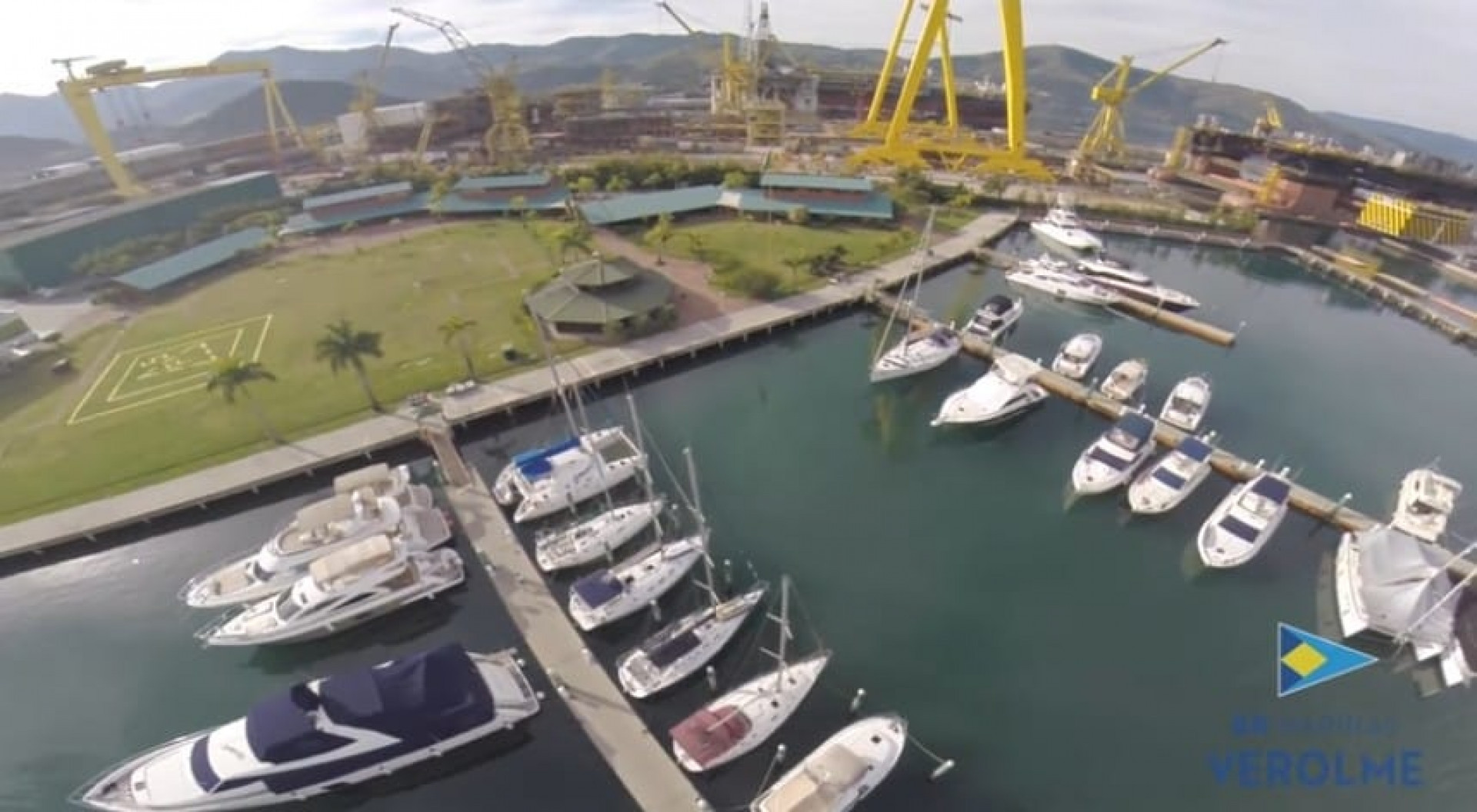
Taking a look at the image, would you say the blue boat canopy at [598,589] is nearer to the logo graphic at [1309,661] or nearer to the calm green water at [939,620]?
the calm green water at [939,620]

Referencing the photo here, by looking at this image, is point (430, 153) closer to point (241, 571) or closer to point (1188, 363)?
point (241, 571)

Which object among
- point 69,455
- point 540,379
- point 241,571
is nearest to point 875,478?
point 540,379

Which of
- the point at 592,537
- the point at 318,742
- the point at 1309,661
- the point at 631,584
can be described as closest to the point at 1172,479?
the point at 1309,661

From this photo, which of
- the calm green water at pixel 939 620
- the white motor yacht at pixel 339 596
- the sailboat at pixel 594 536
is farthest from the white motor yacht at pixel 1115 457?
the white motor yacht at pixel 339 596

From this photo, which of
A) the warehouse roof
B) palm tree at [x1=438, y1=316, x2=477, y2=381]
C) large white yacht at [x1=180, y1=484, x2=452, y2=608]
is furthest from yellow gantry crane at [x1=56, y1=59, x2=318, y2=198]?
large white yacht at [x1=180, y1=484, x2=452, y2=608]

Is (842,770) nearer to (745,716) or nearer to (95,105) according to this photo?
(745,716)

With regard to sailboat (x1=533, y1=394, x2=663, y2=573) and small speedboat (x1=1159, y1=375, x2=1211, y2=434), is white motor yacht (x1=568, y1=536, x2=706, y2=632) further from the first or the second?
small speedboat (x1=1159, y1=375, x2=1211, y2=434)

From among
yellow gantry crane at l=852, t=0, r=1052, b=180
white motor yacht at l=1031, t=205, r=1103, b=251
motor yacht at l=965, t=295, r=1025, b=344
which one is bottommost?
motor yacht at l=965, t=295, r=1025, b=344
